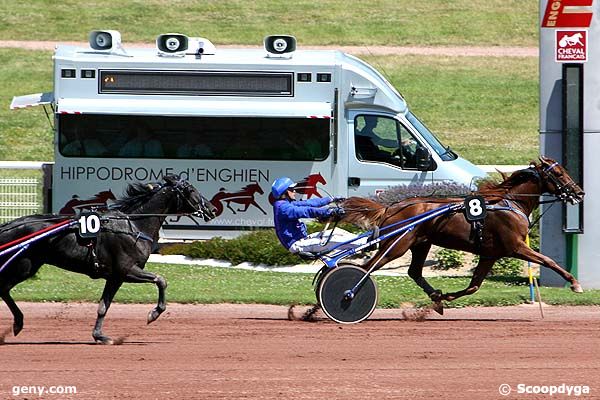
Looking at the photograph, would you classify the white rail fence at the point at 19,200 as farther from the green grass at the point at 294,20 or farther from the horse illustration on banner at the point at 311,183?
the green grass at the point at 294,20

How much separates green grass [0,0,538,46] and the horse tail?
77.0 feet

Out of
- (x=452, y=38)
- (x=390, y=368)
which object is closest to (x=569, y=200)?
(x=390, y=368)

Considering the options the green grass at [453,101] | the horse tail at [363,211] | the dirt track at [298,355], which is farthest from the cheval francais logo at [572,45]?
the green grass at [453,101]

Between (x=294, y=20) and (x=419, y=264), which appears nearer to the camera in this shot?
(x=419, y=264)

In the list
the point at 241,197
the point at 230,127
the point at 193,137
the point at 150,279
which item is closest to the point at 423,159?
the point at 241,197

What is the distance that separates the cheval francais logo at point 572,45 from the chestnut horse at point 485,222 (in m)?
2.80

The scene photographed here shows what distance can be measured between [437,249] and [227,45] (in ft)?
60.9

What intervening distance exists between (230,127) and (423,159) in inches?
124

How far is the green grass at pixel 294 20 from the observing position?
37.8 metres

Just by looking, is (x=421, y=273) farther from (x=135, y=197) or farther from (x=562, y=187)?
(x=135, y=197)

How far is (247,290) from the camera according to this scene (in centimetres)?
1587

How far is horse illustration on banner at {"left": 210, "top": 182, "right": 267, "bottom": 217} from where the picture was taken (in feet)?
64.1

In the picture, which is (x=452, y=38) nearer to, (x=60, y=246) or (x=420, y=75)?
(x=420, y=75)

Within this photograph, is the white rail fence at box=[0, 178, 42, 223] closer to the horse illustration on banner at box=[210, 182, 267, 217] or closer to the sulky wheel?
the horse illustration on banner at box=[210, 182, 267, 217]
